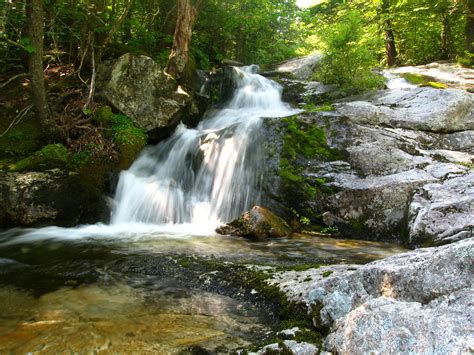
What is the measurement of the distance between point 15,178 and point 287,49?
1496 centimetres

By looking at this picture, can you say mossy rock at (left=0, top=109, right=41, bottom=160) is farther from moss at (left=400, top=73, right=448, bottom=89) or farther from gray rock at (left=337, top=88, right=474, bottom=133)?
moss at (left=400, top=73, right=448, bottom=89)

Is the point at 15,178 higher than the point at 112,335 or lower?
higher

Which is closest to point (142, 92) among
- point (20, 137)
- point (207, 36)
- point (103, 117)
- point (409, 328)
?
point (103, 117)

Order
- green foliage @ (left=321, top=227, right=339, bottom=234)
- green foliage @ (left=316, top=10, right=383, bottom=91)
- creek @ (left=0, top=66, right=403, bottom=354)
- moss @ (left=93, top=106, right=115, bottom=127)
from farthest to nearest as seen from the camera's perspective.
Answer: green foliage @ (left=316, top=10, right=383, bottom=91), moss @ (left=93, top=106, right=115, bottom=127), green foliage @ (left=321, top=227, right=339, bottom=234), creek @ (left=0, top=66, right=403, bottom=354)

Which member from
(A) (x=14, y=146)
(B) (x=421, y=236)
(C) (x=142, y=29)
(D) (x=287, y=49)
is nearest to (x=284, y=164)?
(B) (x=421, y=236)

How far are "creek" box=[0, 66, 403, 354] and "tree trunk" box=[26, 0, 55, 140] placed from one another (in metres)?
1.89

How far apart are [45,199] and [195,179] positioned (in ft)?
9.97

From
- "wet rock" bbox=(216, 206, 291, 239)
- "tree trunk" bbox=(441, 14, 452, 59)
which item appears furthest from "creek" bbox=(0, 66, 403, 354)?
"tree trunk" bbox=(441, 14, 452, 59)

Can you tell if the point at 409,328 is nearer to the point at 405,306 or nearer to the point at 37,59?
the point at 405,306

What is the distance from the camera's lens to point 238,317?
3293 millimetres

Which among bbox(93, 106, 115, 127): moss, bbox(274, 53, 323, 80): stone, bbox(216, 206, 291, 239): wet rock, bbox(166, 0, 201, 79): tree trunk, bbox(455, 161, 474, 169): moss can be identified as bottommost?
bbox(216, 206, 291, 239): wet rock

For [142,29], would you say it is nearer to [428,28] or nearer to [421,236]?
[421,236]

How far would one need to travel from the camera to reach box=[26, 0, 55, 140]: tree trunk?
267 inches

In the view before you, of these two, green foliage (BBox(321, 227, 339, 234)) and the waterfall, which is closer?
green foliage (BBox(321, 227, 339, 234))
